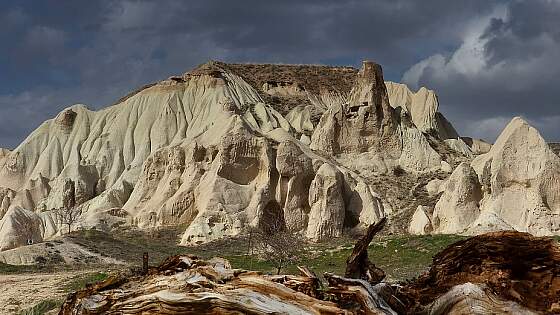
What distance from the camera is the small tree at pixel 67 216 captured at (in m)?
47.6

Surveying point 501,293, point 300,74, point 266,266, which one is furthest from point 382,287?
point 300,74

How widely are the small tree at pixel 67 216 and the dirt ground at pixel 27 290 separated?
21.6 meters

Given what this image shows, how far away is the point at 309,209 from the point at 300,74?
44.0 metres

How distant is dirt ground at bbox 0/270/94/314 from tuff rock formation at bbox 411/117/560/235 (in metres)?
20.2

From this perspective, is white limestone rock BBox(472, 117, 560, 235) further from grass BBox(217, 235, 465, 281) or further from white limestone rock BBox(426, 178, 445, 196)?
grass BBox(217, 235, 465, 281)

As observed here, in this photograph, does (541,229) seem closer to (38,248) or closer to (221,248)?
(221,248)

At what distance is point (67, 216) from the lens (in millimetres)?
50312

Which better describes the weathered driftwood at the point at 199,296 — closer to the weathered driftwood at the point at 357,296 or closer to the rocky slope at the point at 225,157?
the weathered driftwood at the point at 357,296

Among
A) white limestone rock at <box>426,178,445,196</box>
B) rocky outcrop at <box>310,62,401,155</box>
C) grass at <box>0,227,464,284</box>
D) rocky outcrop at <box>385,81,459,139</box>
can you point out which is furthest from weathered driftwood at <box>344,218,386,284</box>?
rocky outcrop at <box>385,81,459,139</box>

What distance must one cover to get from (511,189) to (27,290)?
25649 millimetres

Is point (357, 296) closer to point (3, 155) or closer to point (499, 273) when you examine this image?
point (499, 273)

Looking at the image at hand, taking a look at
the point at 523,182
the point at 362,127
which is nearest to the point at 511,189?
the point at 523,182

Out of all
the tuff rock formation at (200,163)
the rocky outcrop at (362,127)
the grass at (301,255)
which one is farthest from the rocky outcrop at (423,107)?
the grass at (301,255)

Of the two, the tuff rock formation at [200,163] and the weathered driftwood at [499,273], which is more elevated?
the tuff rock formation at [200,163]
